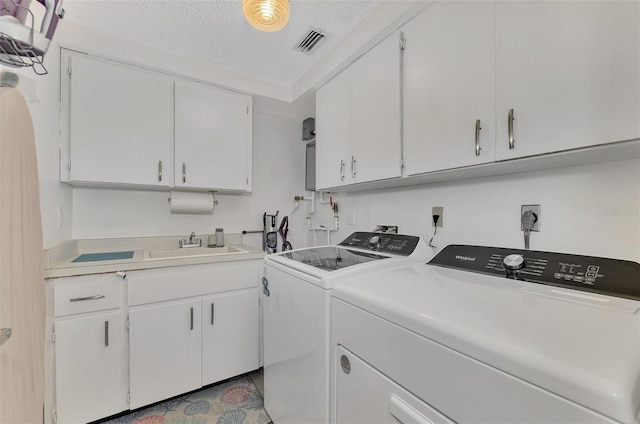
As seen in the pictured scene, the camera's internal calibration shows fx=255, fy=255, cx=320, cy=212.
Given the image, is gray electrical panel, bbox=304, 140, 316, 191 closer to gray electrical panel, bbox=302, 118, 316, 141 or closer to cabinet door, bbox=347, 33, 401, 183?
gray electrical panel, bbox=302, 118, 316, 141

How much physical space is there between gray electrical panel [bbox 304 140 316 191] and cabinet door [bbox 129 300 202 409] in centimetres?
157

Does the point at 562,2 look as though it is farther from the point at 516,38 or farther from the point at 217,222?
the point at 217,222

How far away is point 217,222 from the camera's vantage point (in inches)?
97.3

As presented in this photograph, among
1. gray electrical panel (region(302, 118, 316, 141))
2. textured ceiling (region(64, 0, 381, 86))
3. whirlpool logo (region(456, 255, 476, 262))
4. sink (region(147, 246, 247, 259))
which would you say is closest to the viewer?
whirlpool logo (region(456, 255, 476, 262))

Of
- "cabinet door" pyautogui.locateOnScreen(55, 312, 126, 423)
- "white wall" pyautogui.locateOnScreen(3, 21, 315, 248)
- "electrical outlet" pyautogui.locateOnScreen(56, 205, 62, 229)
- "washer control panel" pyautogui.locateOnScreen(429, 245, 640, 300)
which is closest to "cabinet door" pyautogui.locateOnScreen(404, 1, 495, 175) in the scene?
"washer control panel" pyautogui.locateOnScreen(429, 245, 640, 300)

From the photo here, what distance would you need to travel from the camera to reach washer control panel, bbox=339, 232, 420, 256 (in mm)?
1449

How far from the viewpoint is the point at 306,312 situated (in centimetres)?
112

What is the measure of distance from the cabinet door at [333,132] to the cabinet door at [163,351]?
1.34m

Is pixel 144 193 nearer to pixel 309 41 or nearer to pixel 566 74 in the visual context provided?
pixel 309 41

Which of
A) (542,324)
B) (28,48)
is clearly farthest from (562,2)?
(28,48)

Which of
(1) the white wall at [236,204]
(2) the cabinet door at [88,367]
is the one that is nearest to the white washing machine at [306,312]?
(2) the cabinet door at [88,367]

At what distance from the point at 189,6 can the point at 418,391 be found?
2.14 metres

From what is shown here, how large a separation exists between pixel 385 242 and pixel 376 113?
0.81m

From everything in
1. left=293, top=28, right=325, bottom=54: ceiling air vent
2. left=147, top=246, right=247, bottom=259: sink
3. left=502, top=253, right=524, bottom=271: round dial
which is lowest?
left=147, top=246, right=247, bottom=259: sink
